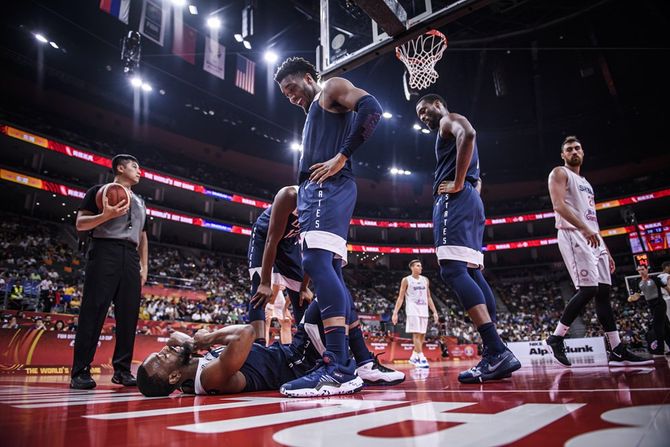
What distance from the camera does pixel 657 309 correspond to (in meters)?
6.53

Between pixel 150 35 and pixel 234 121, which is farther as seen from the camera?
pixel 234 121

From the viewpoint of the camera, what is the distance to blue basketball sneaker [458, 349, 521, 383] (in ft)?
8.52

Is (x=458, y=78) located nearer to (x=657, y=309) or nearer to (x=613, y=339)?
(x=657, y=309)

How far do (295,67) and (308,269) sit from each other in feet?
4.71

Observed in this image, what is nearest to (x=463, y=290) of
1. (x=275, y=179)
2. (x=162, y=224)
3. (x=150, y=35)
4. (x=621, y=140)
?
(x=150, y=35)

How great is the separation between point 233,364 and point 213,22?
51.8 ft

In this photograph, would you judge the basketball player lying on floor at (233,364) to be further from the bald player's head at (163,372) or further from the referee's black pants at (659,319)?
the referee's black pants at (659,319)

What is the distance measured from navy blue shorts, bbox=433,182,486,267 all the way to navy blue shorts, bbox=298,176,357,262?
3.05ft

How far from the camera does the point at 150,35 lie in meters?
12.8

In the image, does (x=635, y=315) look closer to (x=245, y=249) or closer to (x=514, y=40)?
(x=514, y=40)

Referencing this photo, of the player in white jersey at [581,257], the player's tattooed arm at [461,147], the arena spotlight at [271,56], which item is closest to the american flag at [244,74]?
the arena spotlight at [271,56]

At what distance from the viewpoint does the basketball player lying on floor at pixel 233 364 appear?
2201 millimetres

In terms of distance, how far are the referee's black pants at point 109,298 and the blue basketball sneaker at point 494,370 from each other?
9.31 ft

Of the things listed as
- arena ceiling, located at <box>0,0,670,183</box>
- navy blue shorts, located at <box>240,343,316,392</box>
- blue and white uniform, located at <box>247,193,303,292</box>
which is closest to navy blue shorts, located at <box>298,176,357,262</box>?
navy blue shorts, located at <box>240,343,316,392</box>
